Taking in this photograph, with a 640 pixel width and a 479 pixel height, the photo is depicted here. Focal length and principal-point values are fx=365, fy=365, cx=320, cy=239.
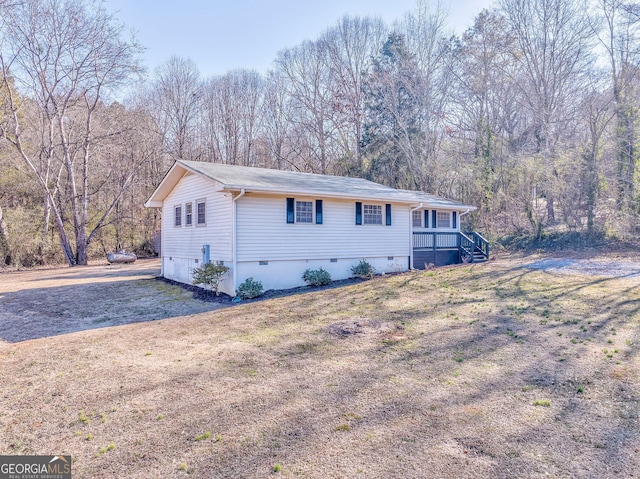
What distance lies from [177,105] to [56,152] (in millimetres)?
8779

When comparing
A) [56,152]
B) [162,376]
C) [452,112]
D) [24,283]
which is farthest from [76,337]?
[452,112]

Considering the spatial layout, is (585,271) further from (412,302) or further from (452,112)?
(452,112)

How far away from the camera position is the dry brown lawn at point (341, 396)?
2.79 meters

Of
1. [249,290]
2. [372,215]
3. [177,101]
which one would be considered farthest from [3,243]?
[372,215]

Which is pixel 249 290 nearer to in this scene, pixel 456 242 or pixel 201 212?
pixel 201 212

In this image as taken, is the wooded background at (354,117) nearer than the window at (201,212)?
No

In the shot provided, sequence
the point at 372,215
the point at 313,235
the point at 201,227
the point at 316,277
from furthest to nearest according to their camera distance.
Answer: the point at 372,215 → the point at 201,227 → the point at 313,235 → the point at 316,277

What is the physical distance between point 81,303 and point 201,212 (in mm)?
4116

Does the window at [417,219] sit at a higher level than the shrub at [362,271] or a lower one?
higher

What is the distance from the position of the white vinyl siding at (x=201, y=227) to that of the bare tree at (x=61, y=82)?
854 cm

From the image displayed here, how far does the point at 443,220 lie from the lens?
Answer: 1612cm

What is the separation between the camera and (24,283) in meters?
12.9

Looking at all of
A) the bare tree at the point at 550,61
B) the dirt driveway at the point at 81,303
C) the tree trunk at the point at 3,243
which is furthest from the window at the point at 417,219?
the tree trunk at the point at 3,243

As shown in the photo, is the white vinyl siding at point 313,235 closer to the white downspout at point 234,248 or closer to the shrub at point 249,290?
the white downspout at point 234,248
